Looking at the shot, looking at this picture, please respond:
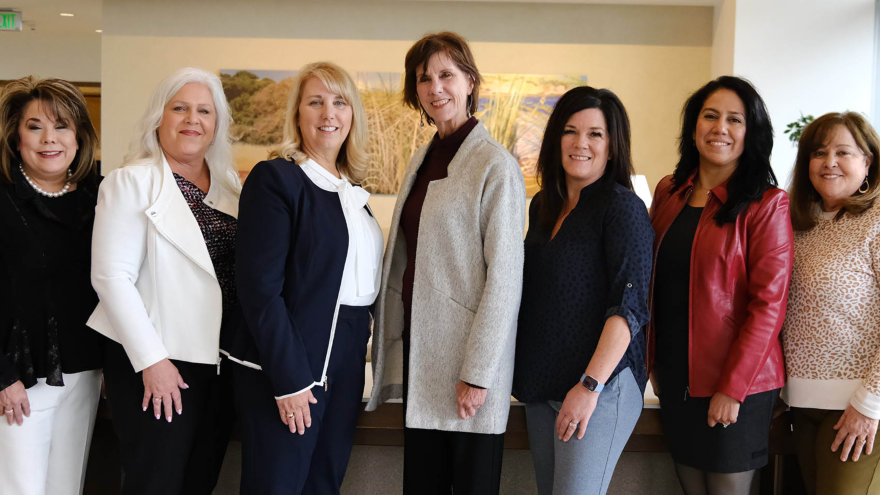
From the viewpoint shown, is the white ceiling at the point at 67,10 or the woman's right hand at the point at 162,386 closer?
the woman's right hand at the point at 162,386

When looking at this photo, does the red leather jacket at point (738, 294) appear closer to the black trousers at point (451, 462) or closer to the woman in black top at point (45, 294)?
the black trousers at point (451, 462)

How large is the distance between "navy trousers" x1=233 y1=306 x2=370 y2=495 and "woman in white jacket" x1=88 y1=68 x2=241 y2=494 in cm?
16

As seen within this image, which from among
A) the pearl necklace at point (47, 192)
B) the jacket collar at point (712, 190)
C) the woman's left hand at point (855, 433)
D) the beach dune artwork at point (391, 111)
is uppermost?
the beach dune artwork at point (391, 111)

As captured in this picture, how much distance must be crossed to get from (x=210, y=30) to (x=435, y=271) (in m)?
5.18

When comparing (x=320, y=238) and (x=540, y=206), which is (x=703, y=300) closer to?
(x=540, y=206)

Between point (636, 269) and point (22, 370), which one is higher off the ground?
point (636, 269)

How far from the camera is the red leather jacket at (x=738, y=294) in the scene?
6.07 ft

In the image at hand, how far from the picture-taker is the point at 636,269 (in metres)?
1.75

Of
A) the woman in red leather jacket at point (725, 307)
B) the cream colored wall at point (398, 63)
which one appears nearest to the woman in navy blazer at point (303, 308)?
the woman in red leather jacket at point (725, 307)

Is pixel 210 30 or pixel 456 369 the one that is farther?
pixel 210 30

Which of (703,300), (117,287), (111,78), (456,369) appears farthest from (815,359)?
(111,78)

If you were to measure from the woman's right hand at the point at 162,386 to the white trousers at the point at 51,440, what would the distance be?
0.28 meters

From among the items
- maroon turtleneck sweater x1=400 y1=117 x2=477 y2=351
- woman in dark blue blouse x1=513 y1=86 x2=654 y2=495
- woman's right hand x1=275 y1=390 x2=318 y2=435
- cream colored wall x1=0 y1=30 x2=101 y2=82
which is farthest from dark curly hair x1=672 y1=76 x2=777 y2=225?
cream colored wall x1=0 y1=30 x2=101 y2=82

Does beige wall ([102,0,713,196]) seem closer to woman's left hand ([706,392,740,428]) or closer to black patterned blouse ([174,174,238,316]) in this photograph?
black patterned blouse ([174,174,238,316])
